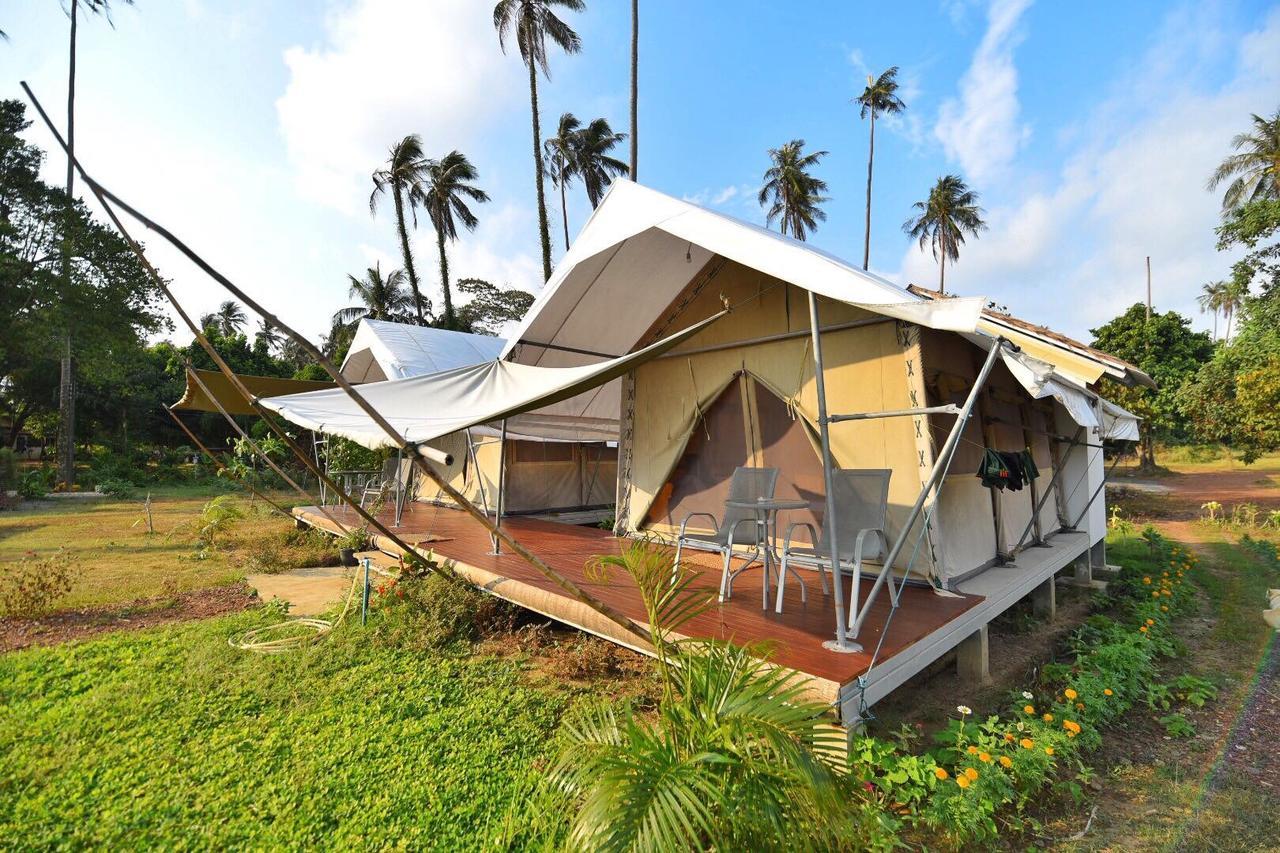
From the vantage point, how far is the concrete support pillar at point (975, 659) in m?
3.77

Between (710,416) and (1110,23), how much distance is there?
4.72 m

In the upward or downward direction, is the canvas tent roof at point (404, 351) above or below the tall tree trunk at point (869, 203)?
below

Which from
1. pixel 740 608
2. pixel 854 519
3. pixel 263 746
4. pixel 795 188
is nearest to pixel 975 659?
pixel 854 519

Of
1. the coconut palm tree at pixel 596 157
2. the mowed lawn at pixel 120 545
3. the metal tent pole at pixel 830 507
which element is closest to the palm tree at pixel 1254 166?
the coconut palm tree at pixel 596 157

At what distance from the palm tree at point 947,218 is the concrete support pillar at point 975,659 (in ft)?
92.5

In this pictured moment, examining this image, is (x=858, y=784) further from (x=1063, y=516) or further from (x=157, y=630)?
(x=1063, y=516)

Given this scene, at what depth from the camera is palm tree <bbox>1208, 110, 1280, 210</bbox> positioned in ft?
48.9

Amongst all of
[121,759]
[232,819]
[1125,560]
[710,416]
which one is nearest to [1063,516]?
[1125,560]

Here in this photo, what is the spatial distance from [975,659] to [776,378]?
2.47m

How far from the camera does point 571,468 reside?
8891 millimetres

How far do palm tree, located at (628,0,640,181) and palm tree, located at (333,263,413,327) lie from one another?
15046 millimetres

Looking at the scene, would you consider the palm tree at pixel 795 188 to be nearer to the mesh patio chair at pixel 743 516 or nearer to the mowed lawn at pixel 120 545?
the mesh patio chair at pixel 743 516

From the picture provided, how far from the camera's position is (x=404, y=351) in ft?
32.4

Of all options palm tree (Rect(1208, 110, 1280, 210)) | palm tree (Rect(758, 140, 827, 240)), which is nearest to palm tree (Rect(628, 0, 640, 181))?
palm tree (Rect(758, 140, 827, 240))
